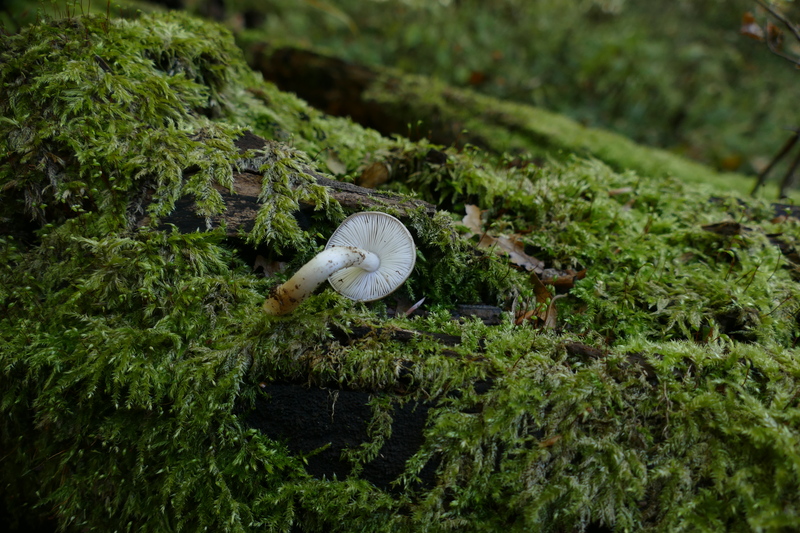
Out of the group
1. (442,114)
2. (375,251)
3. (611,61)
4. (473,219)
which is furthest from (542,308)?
(611,61)

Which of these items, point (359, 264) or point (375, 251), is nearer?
point (359, 264)

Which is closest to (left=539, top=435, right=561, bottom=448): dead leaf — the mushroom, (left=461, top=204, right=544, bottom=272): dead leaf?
the mushroom

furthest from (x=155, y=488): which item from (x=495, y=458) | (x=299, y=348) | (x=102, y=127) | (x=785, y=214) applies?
(x=785, y=214)

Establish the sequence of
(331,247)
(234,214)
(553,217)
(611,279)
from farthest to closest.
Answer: (553,217) < (611,279) < (234,214) < (331,247)

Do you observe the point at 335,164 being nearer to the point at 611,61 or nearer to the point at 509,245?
the point at 509,245

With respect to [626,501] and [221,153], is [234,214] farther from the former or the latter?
[626,501]
